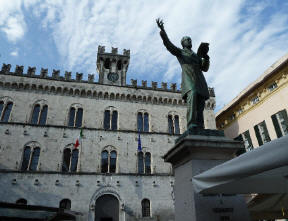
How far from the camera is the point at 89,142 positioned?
20.3 meters

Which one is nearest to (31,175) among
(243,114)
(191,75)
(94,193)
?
(94,193)

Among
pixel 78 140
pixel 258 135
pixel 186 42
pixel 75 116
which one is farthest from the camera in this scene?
pixel 75 116

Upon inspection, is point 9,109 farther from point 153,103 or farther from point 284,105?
point 284,105

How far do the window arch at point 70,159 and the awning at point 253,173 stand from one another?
695 inches

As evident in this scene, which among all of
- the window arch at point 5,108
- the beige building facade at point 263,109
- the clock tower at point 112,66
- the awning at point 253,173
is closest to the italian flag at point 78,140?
the clock tower at point 112,66

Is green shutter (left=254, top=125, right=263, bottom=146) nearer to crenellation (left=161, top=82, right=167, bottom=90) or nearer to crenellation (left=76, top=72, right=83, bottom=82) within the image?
crenellation (left=161, top=82, right=167, bottom=90)

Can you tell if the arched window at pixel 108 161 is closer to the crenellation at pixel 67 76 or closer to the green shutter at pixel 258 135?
the crenellation at pixel 67 76

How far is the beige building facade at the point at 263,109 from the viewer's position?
53.9 feet

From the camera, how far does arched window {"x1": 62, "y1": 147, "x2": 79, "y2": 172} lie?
1905cm

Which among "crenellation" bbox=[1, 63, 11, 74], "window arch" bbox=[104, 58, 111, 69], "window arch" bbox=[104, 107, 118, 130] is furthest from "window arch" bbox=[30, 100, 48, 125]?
"window arch" bbox=[104, 58, 111, 69]

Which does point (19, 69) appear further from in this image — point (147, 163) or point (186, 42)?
point (186, 42)

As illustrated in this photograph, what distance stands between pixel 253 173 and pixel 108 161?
18422 millimetres

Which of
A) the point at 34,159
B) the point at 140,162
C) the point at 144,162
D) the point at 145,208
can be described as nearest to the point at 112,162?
the point at 140,162

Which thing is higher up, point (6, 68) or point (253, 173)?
point (6, 68)
